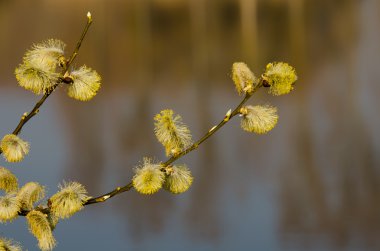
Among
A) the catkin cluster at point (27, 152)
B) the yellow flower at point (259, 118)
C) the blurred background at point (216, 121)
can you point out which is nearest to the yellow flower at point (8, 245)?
the catkin cluster at point (27, 152)

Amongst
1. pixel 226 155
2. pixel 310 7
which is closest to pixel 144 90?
pixel 226 155

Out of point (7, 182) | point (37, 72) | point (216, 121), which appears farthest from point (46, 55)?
point (216, 121)

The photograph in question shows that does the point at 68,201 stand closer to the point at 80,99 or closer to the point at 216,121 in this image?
the point at 80,99

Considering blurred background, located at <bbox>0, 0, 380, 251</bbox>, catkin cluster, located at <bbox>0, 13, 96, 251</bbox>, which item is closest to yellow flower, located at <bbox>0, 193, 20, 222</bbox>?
catkin cluster, located at <bbox>0, 13, 96, 251</bbox>

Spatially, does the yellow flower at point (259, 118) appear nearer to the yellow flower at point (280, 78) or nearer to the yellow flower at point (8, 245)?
the yellow flower at point (280, 78)

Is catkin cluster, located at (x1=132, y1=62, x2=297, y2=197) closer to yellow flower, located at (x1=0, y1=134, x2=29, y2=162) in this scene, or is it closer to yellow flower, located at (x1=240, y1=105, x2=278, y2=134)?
yellow flower, located at (x1=240, y1=105, x2=278, y2=134)
